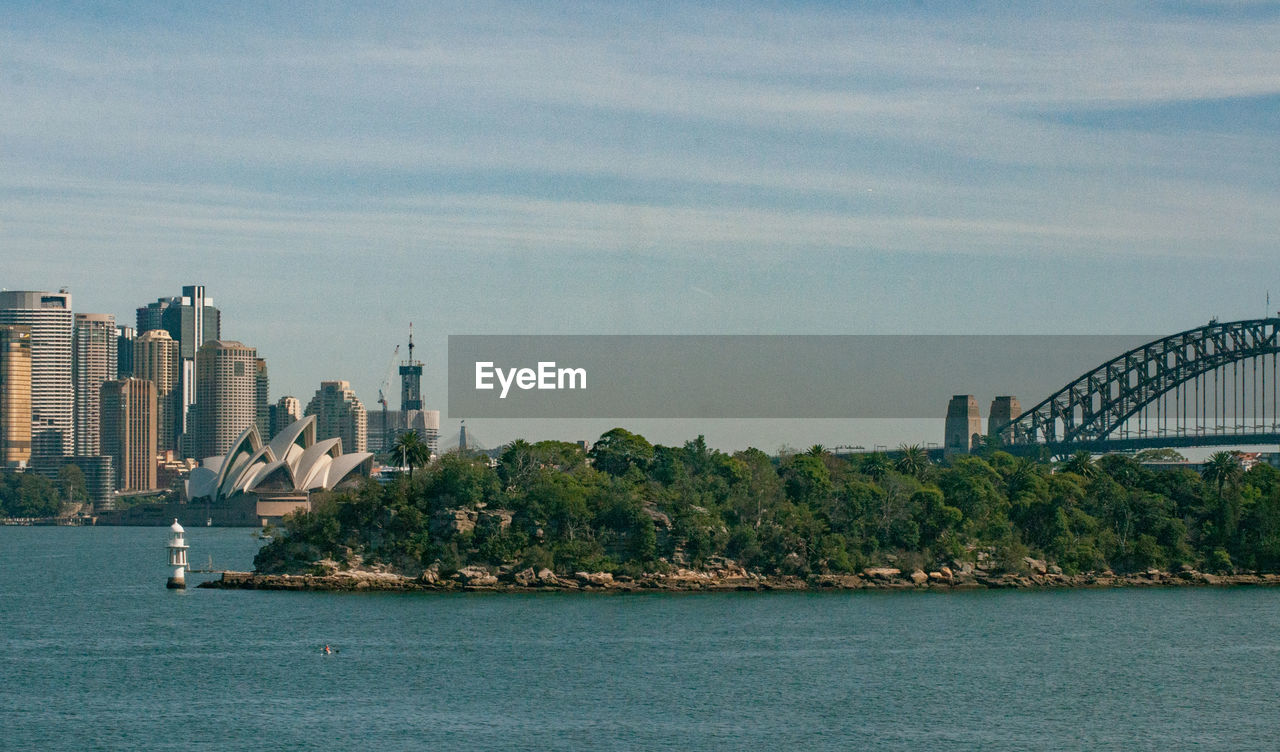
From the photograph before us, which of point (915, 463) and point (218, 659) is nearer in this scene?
point (218, 659)

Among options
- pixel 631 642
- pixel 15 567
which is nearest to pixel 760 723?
pixel 631 642

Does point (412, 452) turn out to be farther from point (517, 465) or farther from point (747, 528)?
point (747, 528)

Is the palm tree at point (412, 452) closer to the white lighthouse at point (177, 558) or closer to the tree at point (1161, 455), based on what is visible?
the white lighthouse at point (177, 558)

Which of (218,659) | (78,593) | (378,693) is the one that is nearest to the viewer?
(378,693)

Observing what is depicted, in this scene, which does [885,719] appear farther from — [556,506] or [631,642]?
[556,506]

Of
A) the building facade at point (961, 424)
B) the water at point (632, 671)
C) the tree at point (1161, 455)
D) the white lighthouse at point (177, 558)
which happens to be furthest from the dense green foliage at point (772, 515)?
the building facade at point (961, 424)

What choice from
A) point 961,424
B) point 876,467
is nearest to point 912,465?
point 876,467
